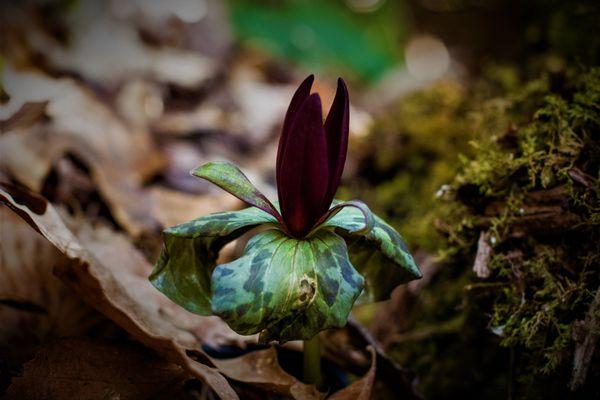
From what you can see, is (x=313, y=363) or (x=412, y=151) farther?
(x=412, y=151)

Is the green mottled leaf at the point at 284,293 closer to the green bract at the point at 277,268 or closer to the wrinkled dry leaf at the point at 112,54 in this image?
the green bract at the point at 277,268

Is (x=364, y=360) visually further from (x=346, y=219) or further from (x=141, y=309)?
(x=141, y=309)

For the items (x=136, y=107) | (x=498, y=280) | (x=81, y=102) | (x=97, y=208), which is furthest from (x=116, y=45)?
(x=498, y=280)

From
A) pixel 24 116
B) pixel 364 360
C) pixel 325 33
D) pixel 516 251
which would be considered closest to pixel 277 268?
pixel 364 360

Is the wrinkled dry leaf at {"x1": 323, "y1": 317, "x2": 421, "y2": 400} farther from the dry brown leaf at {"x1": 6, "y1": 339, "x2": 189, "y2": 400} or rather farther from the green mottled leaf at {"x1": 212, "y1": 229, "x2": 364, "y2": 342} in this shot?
the dry brown leaf at {"x1": 6, "y1": 339, "x2": 189, "y2": 400}

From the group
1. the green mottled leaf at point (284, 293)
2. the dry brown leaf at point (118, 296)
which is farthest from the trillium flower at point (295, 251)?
the dry brown leaf at point (118, 296)

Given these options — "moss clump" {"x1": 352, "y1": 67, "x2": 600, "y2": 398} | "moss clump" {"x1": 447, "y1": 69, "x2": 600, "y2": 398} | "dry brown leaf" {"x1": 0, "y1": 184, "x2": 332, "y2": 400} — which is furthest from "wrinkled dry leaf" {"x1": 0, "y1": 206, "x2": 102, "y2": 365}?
"moss clump" {"x1": 447, "y1": 69, "x2": 600, "y2": 398}

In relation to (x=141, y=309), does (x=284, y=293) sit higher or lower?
higher
